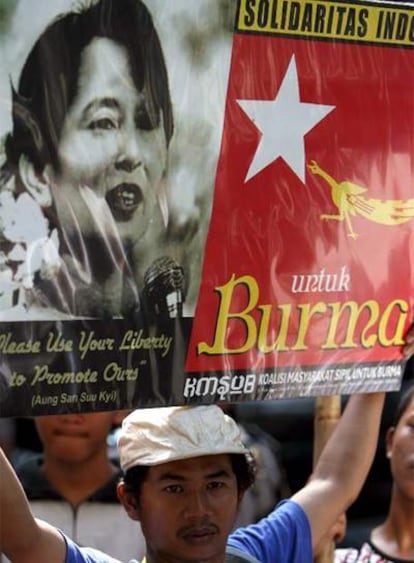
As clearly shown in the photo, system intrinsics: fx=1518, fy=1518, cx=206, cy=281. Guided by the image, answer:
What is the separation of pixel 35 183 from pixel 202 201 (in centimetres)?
34

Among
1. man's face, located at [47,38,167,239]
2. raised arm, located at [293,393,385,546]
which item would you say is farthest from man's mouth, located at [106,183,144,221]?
raised arm, located at [293,393,385,546]

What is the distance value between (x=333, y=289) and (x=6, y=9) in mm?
850

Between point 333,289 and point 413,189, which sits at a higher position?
point 413,189

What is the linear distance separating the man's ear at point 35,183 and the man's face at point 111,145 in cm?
1

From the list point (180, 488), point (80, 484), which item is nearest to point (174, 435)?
point (180, 488)

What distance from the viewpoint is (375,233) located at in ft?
9.43

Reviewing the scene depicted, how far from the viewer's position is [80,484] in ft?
14.8

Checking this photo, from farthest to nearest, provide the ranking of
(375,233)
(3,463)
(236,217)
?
(375,233) → (236,217) → (3,463)

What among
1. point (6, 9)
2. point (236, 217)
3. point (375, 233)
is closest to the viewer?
point (6, 9)

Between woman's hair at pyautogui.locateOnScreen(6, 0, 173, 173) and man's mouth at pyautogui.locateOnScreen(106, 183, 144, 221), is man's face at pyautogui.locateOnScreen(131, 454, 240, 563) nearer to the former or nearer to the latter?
man's mouth at pyautogui.locateOnScreen(106, 183, 144, 221)

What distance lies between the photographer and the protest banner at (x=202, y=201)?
7.95 feet

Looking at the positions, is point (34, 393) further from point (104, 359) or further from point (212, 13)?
point (212, 13)

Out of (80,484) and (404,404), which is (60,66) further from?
(80,484)

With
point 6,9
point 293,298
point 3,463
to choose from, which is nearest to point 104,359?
point 3,463
